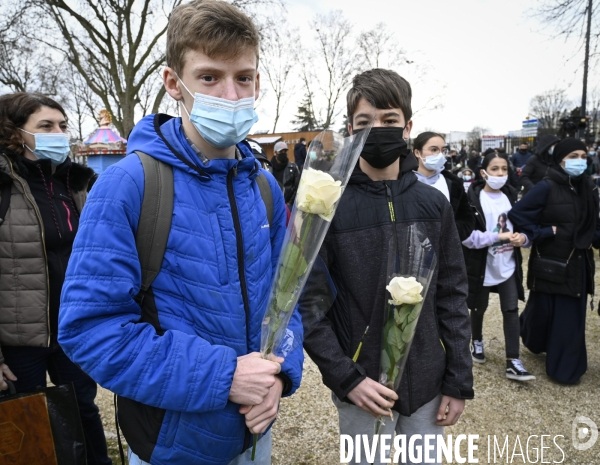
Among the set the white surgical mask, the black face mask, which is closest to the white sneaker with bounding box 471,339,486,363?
the white surgical mask

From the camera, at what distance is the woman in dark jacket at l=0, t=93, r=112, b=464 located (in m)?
2.39

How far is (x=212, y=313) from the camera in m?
1.35

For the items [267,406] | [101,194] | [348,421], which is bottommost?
[348,421]

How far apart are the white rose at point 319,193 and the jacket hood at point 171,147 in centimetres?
27

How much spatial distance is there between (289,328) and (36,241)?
1677 millimetres

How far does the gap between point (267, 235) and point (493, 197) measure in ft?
11.6

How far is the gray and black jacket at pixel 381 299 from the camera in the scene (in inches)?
75.8

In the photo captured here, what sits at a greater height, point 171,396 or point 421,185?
point 421,185

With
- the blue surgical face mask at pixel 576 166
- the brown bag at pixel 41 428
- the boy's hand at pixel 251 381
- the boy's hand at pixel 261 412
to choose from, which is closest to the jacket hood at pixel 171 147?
the boy's hand at pixel 251 381

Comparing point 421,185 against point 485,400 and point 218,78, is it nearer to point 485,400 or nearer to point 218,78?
point 218,78

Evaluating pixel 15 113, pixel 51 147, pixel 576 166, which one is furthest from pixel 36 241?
pixel 576 166

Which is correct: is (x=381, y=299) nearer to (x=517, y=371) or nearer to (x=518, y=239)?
(x=518, y=239)

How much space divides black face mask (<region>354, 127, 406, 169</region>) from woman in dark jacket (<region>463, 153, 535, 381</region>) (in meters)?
2.45

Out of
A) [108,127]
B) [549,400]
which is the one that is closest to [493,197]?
[549,400]
